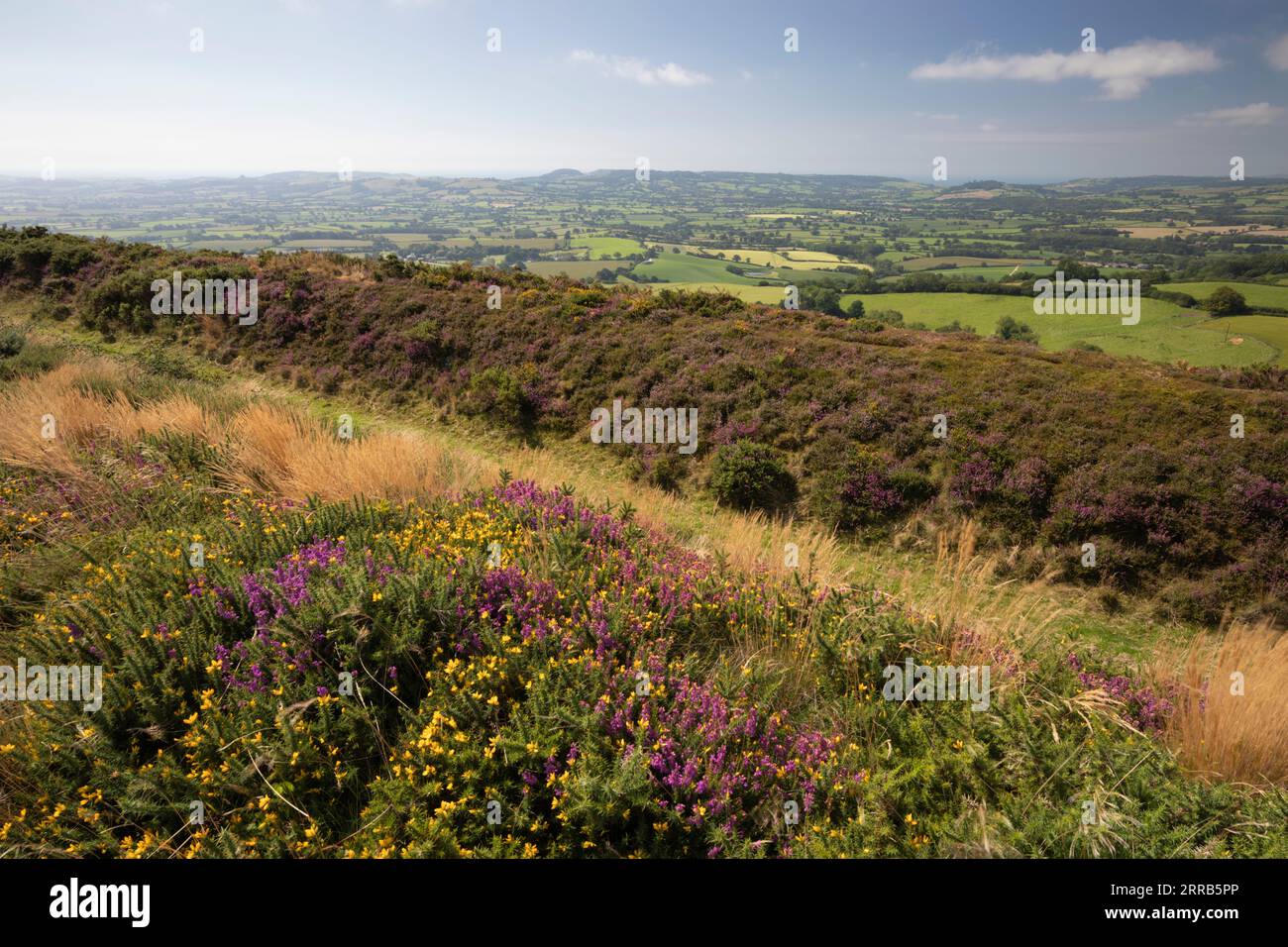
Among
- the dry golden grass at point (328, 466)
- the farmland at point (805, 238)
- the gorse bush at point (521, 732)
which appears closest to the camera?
the gorse bush at point (521, 732)

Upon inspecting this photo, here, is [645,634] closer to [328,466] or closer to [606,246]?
[328,466]

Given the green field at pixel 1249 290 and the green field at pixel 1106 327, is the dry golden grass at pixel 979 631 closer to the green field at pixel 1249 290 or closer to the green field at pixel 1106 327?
the green field at pixel 1106 327

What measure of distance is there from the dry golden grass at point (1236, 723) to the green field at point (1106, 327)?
22472 mm

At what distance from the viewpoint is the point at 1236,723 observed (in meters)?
3.36

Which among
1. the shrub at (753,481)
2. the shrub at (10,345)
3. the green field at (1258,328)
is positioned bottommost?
the shrub at (753,481)

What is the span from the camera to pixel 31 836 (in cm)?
248

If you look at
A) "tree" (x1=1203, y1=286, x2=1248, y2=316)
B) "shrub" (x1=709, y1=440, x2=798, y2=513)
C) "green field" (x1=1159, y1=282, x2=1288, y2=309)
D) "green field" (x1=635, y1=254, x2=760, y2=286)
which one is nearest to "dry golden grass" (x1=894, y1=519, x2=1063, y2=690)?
"shrub" (x1=709, y1=440, x2=798, y2=513)

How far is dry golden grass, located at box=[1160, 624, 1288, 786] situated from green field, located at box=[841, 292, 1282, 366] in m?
22.5

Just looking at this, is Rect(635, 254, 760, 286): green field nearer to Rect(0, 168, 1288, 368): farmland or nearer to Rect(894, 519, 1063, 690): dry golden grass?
Rect(0, 168, 1288, 368): farmland

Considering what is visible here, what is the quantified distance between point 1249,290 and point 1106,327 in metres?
18.7

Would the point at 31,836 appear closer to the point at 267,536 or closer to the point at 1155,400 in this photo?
the point at 267,536

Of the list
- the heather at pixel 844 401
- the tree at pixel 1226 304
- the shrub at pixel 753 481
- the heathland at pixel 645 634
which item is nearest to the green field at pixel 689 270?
the heather at pixel 844 401

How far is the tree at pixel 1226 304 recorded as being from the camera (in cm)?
2945

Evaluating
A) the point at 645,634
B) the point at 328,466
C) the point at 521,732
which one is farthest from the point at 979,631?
the point at 328,466
